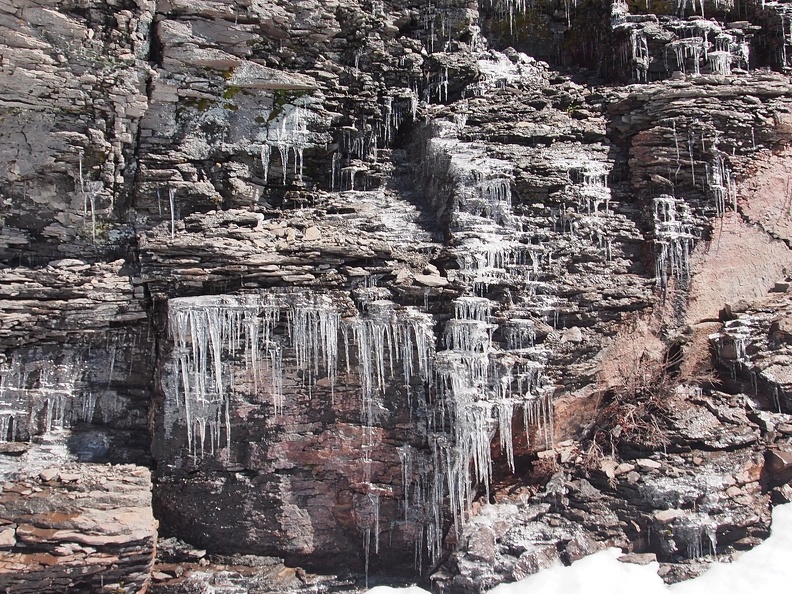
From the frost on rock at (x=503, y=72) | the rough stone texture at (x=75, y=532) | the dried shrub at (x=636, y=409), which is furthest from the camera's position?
the frost on rock at (x=503, y=72)

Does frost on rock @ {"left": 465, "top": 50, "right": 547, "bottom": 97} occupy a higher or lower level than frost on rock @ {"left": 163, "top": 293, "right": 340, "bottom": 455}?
higher

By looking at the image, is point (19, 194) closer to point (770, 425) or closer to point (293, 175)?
point (293, 175)

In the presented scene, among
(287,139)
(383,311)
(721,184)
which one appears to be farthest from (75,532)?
(721,184)

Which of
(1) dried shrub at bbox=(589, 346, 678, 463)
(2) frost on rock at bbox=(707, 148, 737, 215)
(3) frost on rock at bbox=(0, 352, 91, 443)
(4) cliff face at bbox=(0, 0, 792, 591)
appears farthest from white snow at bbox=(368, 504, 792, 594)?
(3) frost on rock at bbox=(0, 352, 91, 443)

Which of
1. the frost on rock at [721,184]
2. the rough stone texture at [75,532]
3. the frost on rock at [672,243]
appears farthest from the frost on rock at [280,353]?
the frost on rock at [721,184]

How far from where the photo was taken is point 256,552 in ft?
30.6

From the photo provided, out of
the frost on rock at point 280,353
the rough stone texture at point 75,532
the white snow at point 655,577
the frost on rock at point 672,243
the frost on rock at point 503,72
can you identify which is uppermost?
the frost on rock at point 503,72

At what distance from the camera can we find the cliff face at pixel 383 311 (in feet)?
30.0

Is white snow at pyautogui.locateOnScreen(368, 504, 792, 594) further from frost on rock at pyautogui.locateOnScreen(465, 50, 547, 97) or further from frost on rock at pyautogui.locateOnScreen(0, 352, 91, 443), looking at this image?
frost on rock at pyautogui.locateOnScreen(465, 50, 547, 97)

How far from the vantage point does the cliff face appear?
30.0 feet

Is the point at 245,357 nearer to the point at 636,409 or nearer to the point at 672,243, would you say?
the point at 636,409

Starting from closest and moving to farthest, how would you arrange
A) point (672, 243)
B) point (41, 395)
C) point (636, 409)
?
point (41, 395) → point (636, 409) → point (672, 243)

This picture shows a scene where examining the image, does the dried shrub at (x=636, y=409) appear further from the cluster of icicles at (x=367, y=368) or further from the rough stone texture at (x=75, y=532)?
the rough stone texture at (x=75, y=532)

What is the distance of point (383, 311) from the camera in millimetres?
9180
